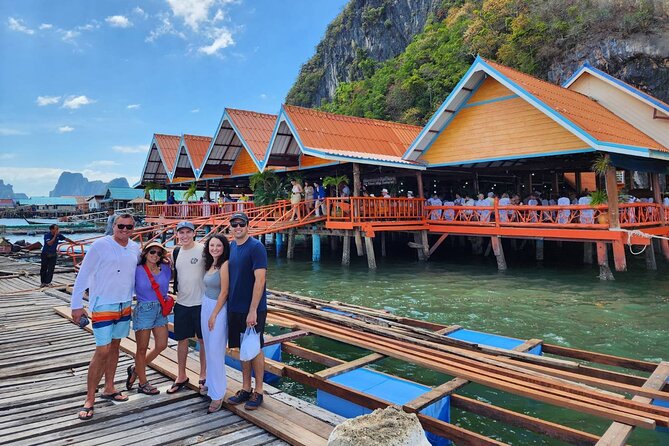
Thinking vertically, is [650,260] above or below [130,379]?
below

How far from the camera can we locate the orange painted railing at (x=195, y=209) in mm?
22266

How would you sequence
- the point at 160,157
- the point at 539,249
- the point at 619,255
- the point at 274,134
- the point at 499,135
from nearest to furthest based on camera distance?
1. the point at 619,255
2. the point at 499,135
3. the point at 539,249
4. the point at 274,134
5. the point at 160,157

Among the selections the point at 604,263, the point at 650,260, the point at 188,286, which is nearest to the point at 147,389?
the point at 188,286

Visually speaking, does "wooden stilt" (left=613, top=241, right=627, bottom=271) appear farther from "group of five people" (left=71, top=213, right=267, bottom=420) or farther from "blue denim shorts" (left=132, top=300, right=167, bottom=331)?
"blue denim shorts" (left=132, top=300, right=167, bottom=331)

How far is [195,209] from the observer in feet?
84.1

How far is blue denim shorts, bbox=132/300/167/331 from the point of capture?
4184 millimetres

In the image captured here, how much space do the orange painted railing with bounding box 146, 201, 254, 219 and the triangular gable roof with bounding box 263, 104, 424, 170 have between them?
4.10 meters

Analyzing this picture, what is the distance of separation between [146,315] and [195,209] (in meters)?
22.4

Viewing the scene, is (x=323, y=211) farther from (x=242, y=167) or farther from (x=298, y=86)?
(x=298, y=86)

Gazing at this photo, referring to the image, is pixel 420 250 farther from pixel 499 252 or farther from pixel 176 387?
pixel 176 387

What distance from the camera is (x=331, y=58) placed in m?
70.9

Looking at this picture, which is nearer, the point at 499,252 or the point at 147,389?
the point at 147,389

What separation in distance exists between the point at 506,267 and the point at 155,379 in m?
13.2

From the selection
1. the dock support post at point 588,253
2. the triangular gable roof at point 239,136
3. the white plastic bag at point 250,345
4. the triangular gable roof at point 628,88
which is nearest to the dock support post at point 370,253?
the triangular gable roof at point 239,136
